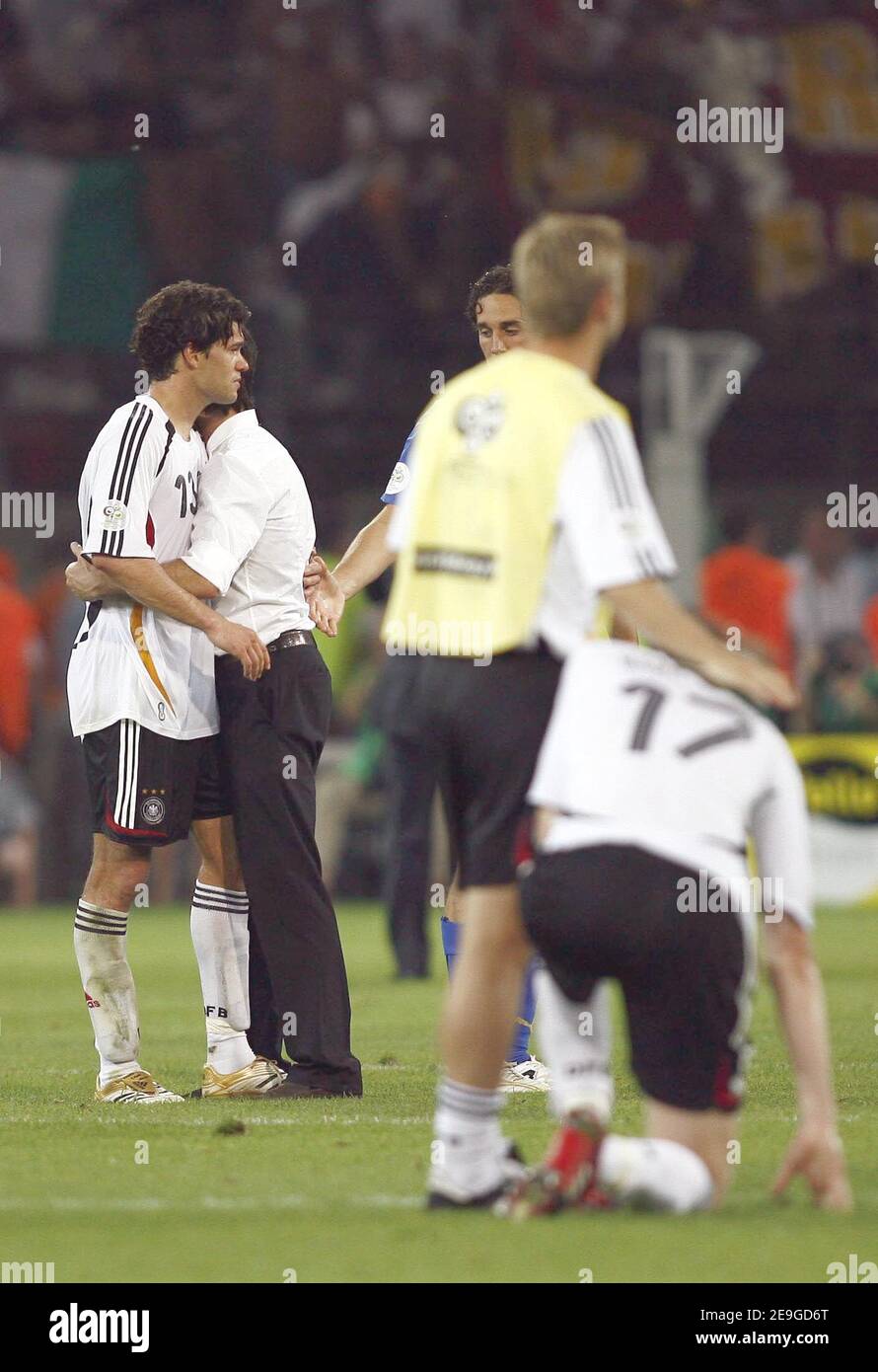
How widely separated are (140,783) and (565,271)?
2671 millimetres

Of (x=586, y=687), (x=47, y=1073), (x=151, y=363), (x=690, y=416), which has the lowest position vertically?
(x=47, y=1073)

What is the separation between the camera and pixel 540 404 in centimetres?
508

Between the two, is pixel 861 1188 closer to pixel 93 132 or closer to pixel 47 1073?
pixel 47 1073

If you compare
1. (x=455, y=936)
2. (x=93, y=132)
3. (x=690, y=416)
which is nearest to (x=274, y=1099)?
(x=455, y=936)

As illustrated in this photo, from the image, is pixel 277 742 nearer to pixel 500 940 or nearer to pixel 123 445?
pixel 123 445

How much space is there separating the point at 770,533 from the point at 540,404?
15.8m

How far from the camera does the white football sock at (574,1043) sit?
4.96 metres

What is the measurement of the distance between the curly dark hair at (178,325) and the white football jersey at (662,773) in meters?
2.84

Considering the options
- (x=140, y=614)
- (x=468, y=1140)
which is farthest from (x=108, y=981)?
(x=468, y=1140)

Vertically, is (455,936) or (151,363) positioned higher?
(151,363)

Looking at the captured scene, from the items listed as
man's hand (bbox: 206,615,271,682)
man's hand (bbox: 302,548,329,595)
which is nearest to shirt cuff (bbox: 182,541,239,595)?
man's hand (bbox: 206,615,271,682)

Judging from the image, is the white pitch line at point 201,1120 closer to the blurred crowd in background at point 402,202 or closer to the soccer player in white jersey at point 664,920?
the soccer player in white jersey at point 664,920

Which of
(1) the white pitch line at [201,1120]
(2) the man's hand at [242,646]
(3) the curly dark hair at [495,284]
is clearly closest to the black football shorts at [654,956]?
(1) the white pitch line at [201,1120]

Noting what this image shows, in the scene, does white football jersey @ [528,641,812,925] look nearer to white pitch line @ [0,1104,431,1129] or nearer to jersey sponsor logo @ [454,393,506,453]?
jersey sponsor logo @ [454,393,506,453]
